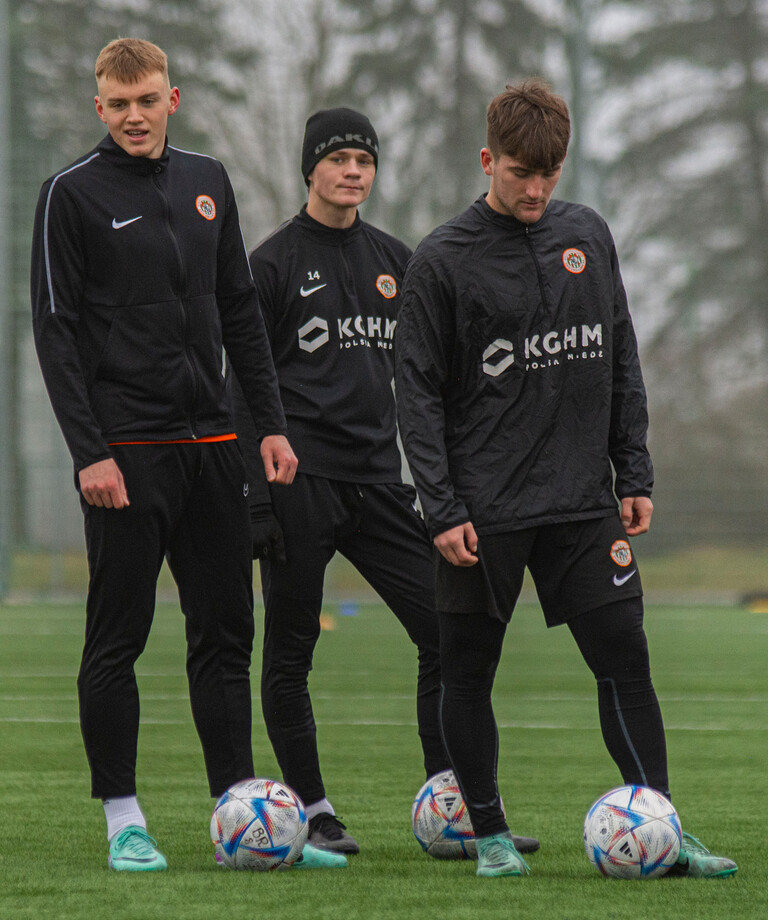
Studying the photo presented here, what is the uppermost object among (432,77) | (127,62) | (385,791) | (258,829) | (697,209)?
(432,77)

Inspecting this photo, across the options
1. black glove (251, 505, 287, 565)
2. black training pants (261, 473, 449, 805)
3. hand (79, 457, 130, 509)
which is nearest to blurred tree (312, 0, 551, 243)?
black training pants (261, 473, 449, 805)

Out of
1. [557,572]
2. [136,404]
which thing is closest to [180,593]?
[136,404]

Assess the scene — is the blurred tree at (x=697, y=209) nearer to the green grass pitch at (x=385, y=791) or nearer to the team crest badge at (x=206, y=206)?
the green grass pitch at (x=385, y=791)

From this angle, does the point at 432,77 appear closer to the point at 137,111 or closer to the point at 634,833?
the point at 137,111

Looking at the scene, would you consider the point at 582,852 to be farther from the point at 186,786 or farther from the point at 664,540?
the point at 664,540

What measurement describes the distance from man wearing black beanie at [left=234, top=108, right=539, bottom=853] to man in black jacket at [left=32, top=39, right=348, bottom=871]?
26cm

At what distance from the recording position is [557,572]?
11.8 ft

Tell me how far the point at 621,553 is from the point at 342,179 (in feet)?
4.49

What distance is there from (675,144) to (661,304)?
1982 mm

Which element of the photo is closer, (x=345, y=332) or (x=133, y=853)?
(x=133, y=853)

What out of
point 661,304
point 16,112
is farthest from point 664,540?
point 16,112

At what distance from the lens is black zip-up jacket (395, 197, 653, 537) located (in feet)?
11.7

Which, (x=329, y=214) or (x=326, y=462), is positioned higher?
(x=329, y=214)

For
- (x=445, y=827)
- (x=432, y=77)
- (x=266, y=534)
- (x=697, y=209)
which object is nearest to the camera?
(x=445, y=827)
